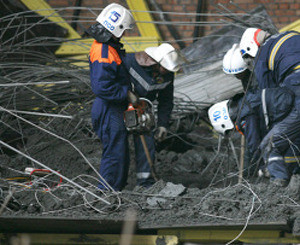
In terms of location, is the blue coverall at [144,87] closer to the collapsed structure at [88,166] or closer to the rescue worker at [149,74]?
the rescue worker at [149,74]

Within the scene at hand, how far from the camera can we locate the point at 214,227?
3.96m

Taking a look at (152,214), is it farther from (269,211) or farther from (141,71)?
(141,71)

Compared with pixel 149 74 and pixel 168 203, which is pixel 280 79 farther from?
pixel 168 203

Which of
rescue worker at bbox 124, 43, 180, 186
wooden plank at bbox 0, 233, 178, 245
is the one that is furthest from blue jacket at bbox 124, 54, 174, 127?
wooden plank at bbox 0, 233, 178, 245

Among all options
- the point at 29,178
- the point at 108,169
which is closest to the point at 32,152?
the point at 29,178

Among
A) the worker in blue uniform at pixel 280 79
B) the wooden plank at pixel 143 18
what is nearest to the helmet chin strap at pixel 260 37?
the worker in blue uniform at pixel 280 79

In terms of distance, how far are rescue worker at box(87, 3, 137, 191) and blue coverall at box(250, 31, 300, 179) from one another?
1.50 metres

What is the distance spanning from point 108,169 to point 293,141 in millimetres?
2040

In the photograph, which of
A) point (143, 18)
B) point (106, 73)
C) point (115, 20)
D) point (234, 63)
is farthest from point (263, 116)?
point (143, 18)

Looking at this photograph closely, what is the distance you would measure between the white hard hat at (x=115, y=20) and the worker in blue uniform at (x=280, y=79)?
1.48 m

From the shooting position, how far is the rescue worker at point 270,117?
5.07m

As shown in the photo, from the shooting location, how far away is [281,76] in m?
5.34

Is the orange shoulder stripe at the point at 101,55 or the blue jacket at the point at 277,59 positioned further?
the blue jacket at the point at 277,59

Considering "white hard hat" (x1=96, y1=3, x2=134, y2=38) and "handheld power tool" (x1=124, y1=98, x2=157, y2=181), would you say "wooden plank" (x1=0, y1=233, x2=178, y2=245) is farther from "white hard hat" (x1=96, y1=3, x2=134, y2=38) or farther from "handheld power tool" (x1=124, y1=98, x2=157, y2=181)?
"white hard hat" (x1=96, y1=3, x2=134, y2=38)
